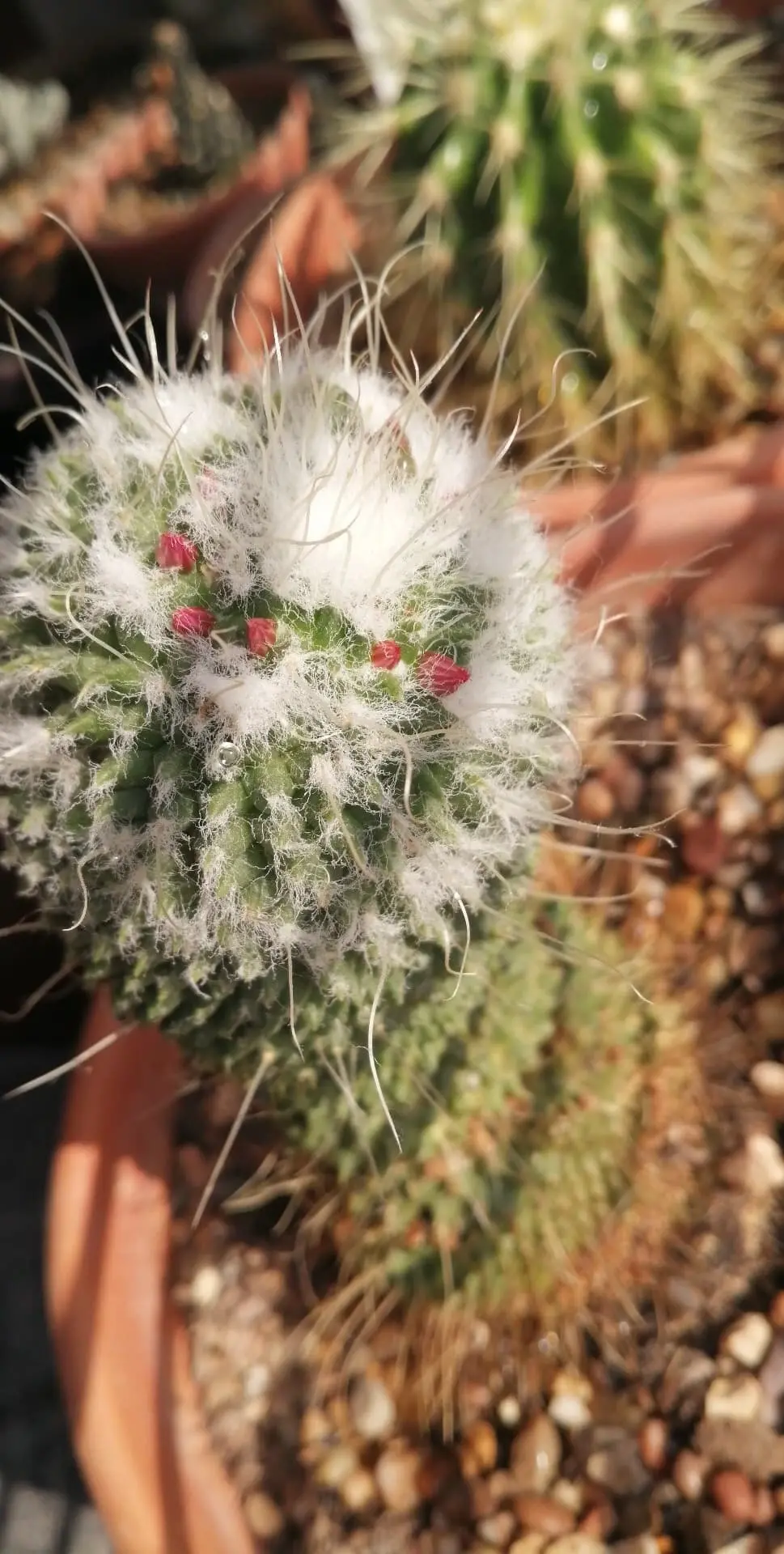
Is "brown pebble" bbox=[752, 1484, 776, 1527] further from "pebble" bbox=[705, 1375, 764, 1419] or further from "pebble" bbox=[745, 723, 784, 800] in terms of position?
"pebble" bbox=[745, 723, 784, 800]

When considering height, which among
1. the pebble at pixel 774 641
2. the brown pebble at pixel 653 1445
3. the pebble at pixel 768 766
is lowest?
the brown pebble at pixel 653 1445

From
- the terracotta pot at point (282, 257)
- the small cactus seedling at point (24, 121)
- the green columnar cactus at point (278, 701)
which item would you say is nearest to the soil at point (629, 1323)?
the green columnar cactus at point (278, 701)

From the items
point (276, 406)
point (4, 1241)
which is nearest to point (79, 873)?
point (276, 406)

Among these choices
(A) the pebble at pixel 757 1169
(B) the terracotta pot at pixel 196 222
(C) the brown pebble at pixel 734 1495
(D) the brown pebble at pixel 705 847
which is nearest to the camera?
(C) the brown pebble at pixel 734 1495

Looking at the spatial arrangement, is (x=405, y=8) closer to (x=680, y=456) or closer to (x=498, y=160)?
(x=498, y=160)

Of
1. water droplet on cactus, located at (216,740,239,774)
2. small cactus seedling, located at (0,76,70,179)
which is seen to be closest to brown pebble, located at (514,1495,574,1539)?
water droplet on cactus, located at (216,740,239,774)

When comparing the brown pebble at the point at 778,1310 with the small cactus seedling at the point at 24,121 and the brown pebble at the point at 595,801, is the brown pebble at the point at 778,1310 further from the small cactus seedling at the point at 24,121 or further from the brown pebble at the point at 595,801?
the small cactus seedling at the point at 24,121
